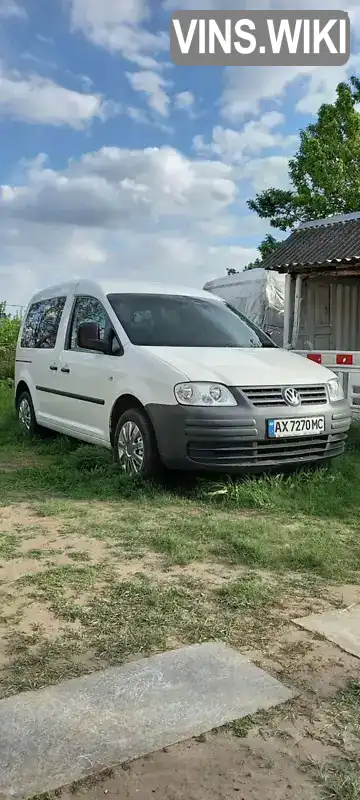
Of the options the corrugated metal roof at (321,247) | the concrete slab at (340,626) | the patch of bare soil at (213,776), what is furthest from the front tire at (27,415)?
the corrugated metal roof at (321,247)

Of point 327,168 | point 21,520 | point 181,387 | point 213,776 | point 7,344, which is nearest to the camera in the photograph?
point 213,776

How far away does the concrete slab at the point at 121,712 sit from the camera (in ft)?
6.45

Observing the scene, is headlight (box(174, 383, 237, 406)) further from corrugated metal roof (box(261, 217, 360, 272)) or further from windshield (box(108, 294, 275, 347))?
corrugated metal roof (box(261, 217, 360, 272))

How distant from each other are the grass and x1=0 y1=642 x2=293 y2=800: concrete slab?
107 mm

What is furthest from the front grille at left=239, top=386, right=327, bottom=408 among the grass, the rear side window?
the rear side window

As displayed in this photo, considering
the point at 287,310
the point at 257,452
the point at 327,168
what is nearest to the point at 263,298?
the point at 287,310

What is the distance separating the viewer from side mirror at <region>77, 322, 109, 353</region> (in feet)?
19.6

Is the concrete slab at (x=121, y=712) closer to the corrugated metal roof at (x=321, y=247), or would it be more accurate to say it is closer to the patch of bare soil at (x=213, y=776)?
the patch of bare soil at (x=213, y=776)

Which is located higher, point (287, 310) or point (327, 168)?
point (327, 168)

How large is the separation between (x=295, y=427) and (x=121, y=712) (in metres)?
3.31

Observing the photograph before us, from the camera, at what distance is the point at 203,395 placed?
200 inches

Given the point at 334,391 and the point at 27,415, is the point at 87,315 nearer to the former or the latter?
the point at 27,415

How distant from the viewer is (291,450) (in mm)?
5320

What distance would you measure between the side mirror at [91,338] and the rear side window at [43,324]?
1.25m
